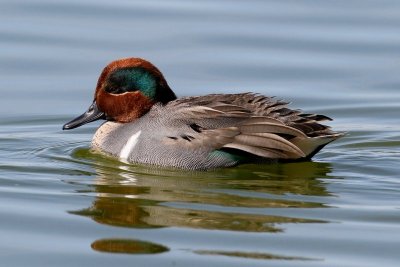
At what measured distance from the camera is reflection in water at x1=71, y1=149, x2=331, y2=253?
31.2 ft

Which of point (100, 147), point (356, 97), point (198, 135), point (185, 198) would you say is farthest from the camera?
point (356, 97)

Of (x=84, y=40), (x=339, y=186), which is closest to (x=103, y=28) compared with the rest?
(x=84, y=40)

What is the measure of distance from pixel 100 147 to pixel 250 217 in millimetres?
2733

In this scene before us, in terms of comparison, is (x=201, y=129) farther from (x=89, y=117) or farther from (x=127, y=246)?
(x=127, y=246)

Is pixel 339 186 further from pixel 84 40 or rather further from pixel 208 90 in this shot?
pixel 84 40

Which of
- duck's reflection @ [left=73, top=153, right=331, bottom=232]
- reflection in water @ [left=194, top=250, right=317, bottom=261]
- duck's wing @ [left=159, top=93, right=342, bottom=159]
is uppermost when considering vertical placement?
duck's wing @ [left=159, top=93, right=342, bottom=159]

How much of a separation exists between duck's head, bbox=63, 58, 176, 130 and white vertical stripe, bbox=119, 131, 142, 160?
1.36ft

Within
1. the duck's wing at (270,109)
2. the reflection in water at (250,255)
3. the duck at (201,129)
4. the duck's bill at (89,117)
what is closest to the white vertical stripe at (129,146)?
the duck at (201,129)

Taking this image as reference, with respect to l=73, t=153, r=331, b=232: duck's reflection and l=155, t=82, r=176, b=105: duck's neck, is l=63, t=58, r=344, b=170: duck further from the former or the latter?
l=73, t=153, r=331, b=232: duck's reflection

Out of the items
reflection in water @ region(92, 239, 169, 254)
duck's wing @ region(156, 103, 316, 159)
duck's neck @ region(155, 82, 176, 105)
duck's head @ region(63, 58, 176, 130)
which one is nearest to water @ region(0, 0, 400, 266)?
reflection in water @ region(92, 239, 169, 254)

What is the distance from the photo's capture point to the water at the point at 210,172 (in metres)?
8.91

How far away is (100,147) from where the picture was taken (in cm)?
1194

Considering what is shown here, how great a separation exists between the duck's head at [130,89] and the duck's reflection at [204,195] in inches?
23.3

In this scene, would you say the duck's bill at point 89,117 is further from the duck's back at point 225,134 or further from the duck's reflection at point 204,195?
the duck's back at point 225,134
